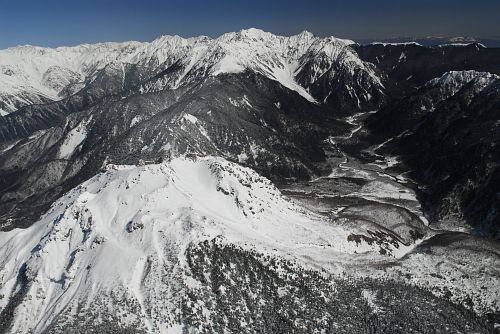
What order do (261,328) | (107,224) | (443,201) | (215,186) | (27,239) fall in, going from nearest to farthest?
(261,328) → (107,224) → (27,239) → (215,186) → (443,201)

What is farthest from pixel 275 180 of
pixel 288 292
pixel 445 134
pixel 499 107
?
pixel 288 292

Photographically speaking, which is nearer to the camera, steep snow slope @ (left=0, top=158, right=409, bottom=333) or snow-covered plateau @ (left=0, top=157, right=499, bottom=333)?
snow-covered plateau @ (left=0, top=157, right=499, bottom=333)

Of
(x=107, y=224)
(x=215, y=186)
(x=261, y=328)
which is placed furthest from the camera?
(x=215, y=186)

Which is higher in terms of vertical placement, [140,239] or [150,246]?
[140,239]

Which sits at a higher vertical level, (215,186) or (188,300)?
(215,186)

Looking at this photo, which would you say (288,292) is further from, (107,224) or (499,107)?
(499,107)

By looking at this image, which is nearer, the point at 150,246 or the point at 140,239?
the point at 150,246

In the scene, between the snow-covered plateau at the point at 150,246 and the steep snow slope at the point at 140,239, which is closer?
the snow-covered plateau at the point at 150,246

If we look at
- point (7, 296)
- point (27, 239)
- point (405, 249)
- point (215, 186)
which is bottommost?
point (7, 296)
